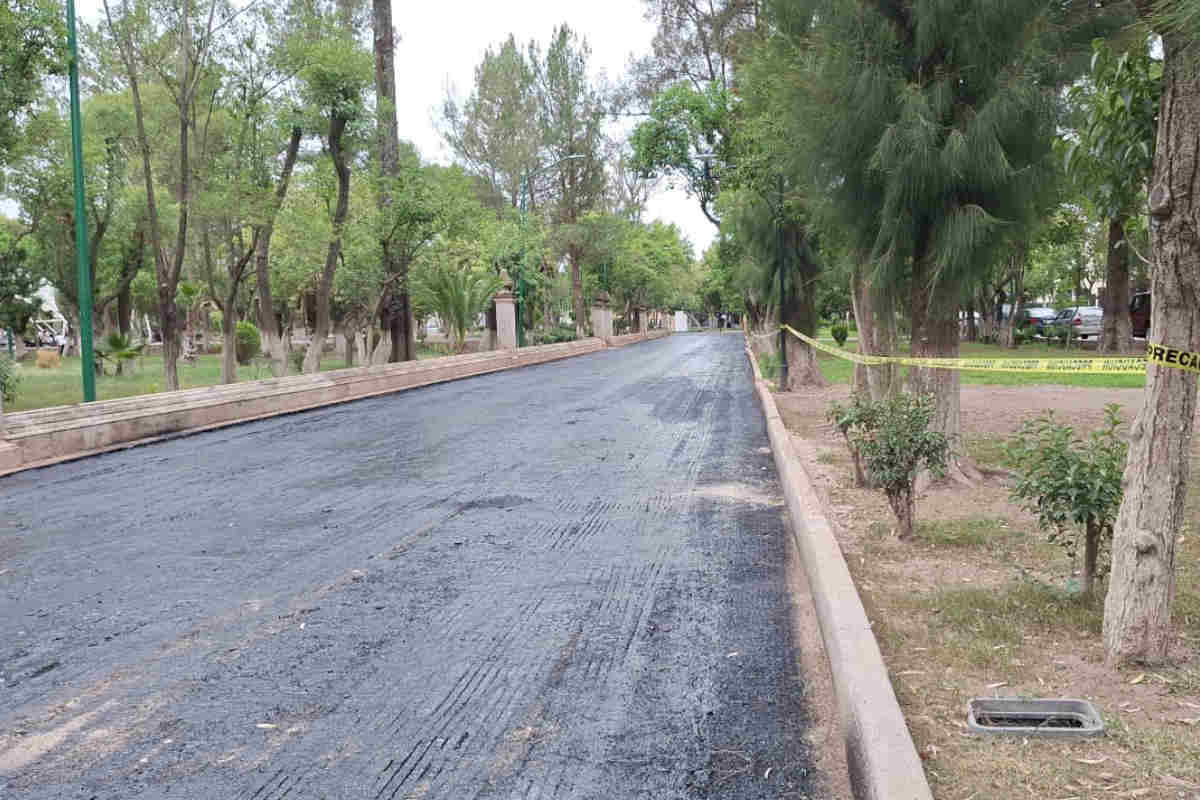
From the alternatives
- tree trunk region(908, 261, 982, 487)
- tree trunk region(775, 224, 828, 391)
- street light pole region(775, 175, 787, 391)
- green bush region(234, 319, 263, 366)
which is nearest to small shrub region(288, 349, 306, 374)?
green bush region(234, 319, 263, 366)

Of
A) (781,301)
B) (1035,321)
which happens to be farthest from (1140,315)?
(781,301)

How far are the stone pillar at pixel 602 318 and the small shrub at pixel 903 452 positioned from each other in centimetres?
4825

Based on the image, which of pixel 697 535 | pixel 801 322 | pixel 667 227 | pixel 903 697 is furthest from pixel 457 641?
pixel 667 227

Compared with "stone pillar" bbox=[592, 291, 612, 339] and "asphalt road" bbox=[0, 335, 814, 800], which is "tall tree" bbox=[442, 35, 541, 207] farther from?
"asphalt road" bbox=[0, 335, 814, 800]

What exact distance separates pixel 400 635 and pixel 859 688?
2196 millimetres

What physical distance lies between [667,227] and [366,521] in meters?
70.2

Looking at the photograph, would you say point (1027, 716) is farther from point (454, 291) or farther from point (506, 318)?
point (506, 318)

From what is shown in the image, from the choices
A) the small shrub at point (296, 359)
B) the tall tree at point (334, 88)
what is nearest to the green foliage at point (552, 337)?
the small shrub at point (296, 359)

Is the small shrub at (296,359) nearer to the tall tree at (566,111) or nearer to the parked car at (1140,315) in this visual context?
the tall tree at (566,111)

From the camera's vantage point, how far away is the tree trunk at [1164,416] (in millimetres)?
3342

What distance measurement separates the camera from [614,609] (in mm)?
4762

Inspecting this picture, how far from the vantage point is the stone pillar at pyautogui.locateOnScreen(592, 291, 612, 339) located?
54969mm

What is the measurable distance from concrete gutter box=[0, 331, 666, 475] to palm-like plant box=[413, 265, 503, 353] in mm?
11272

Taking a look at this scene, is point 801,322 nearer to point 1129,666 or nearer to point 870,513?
point 870,513
